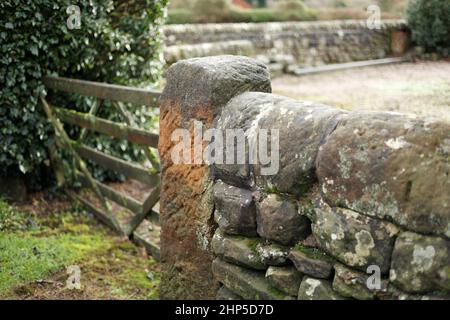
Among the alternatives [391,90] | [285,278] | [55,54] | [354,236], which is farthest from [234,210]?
[55,54]

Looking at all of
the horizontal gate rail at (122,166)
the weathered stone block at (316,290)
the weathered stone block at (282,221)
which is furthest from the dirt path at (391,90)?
the horizontal gate rail at (122,166)

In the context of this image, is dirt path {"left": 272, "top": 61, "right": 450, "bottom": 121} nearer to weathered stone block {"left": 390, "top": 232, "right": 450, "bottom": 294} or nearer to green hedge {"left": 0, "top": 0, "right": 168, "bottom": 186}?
weathered stone block {"left": 390, "top": 232, "right": 450, "bottom": 294}

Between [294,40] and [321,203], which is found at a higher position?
[294,40]

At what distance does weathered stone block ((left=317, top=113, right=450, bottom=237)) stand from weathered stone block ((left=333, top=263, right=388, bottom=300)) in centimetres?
27

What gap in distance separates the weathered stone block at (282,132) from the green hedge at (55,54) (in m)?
2.83

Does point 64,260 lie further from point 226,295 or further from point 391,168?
point 391,168

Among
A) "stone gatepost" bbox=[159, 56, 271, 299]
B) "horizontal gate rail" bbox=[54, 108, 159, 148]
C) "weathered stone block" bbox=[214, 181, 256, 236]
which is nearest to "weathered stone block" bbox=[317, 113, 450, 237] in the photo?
"weathered stone block" bbox=[214, 181, 256, 236]

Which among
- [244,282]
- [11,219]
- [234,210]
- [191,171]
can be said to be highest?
[191,171]

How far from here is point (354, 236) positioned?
2.05 m

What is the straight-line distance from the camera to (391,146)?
1930 mm

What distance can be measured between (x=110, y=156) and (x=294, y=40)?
8.42 meters

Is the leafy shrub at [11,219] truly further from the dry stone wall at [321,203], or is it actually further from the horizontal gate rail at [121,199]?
the dry stone wall at [321,203]
